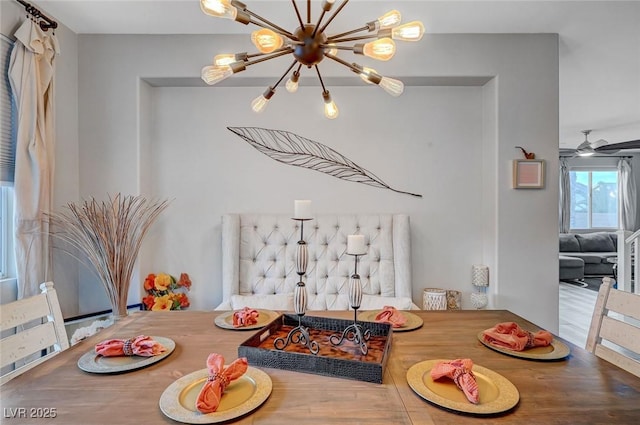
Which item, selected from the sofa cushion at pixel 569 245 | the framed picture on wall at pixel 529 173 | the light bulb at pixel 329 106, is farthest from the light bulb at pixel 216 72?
the sofa cushion at pixel 569 245

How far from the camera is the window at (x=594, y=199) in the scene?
8.20m

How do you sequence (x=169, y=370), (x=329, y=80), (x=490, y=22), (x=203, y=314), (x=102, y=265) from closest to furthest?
(x=169, y=370) → (x=203, y=314) → (x=102, y=265) → (x=490, y=22) → (x=329, y=80)

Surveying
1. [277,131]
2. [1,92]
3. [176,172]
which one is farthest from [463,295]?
[1,92]

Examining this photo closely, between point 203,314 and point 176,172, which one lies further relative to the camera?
point 176,172

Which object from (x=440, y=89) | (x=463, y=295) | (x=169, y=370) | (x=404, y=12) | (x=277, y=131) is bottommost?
(x=463, y=295)

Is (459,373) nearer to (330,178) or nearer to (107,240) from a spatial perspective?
(330,178)

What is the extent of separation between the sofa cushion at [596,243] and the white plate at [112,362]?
27.7 feet

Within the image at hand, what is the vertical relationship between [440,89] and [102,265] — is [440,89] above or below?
above

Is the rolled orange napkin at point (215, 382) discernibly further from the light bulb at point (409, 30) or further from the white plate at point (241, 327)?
the light bulb at point (409, 30)

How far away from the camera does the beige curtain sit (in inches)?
83.0

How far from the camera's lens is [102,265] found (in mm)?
2387

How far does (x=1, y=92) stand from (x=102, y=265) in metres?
1.16

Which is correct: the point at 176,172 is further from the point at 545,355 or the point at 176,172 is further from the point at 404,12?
the point at 545,355

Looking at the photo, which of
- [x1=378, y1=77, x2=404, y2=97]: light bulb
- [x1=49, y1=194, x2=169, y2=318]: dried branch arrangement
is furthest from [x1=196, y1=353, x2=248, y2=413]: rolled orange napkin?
[x1=49, y1=194, x2=169, y2=318]: dried branch arrangement
